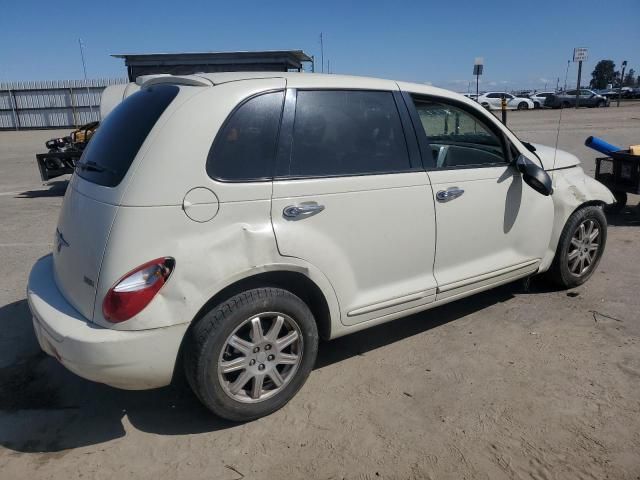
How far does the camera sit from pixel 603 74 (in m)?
86.6

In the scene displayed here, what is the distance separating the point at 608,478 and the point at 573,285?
2420 mm

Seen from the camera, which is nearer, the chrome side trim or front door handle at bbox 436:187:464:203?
the chrome side trim

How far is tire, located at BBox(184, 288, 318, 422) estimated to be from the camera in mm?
2537

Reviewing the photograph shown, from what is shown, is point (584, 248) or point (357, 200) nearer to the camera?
point (357, 200)

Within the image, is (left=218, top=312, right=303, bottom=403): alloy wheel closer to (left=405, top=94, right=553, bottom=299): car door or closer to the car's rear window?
the car's rear window

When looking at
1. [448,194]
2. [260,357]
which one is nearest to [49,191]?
[260,357]

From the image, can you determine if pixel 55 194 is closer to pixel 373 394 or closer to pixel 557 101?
pixel 373 394

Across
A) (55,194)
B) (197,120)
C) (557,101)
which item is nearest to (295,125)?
(197,120)

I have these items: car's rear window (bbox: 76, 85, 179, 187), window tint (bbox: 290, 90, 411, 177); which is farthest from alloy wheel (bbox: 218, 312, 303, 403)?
car's rear window (bbox: 76, 85, 179, 187)

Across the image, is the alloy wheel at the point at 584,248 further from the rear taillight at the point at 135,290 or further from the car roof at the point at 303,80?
the rear taillight at the point at 135,290

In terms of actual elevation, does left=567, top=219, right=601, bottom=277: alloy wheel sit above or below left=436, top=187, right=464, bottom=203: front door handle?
below

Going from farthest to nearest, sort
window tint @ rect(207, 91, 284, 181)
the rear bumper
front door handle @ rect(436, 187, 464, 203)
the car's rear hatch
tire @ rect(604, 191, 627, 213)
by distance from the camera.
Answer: tire @ rect(604, 191, 627, 213) → front door handle @ rect(436, 187, 464, 203) → window tint @ rect(207, 91, 284, 181) → the car's rear hatch → the rear bumper

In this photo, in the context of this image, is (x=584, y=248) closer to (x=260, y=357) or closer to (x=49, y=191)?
(x=260, y=357)

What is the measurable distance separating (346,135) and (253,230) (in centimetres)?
88
